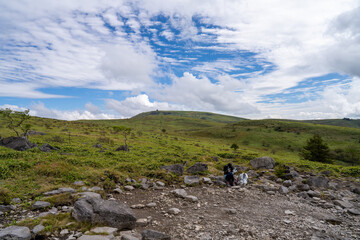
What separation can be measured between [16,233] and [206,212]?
7887 millimetres

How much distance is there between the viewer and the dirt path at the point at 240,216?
839 centimetres

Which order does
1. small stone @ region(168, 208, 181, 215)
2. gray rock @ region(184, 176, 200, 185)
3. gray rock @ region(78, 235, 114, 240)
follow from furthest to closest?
gray rock @ region(184, 176, 200, 185), small stone @ region(168, 208, 181, 215), gray rock @ region(78, 235, 114, 240)

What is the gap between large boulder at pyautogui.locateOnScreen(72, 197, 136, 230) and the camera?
24.9 feet

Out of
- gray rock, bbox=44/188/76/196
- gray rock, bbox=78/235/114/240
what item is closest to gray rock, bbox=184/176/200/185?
gray rock, bbox=44/188/76/196

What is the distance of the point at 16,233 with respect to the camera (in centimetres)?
632

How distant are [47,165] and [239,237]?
1290 cm

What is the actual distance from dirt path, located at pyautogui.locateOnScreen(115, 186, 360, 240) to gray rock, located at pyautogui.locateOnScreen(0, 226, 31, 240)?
14.1 feet

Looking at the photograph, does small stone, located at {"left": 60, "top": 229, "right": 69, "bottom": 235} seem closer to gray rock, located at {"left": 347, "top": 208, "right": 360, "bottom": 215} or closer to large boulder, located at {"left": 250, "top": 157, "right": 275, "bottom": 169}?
gray rock, located at {"left": 347, "top": 208, "right": 360, "bottom": 215}

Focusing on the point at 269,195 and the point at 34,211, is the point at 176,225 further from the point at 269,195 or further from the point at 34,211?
the point at 269,195

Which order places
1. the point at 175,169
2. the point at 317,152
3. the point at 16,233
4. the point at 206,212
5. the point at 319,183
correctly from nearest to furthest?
the point at 16,233 < the point at 206,212 < the point at 319,183 < the point at 175,169 < the point at 317,152

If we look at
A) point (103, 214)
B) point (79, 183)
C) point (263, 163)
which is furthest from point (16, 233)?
point (263, 163)

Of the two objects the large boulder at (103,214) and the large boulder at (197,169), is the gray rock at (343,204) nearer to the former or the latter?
the large boulder at (197,169)

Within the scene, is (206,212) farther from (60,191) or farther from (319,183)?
(319,183)

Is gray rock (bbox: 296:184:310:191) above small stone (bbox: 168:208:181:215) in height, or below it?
below
